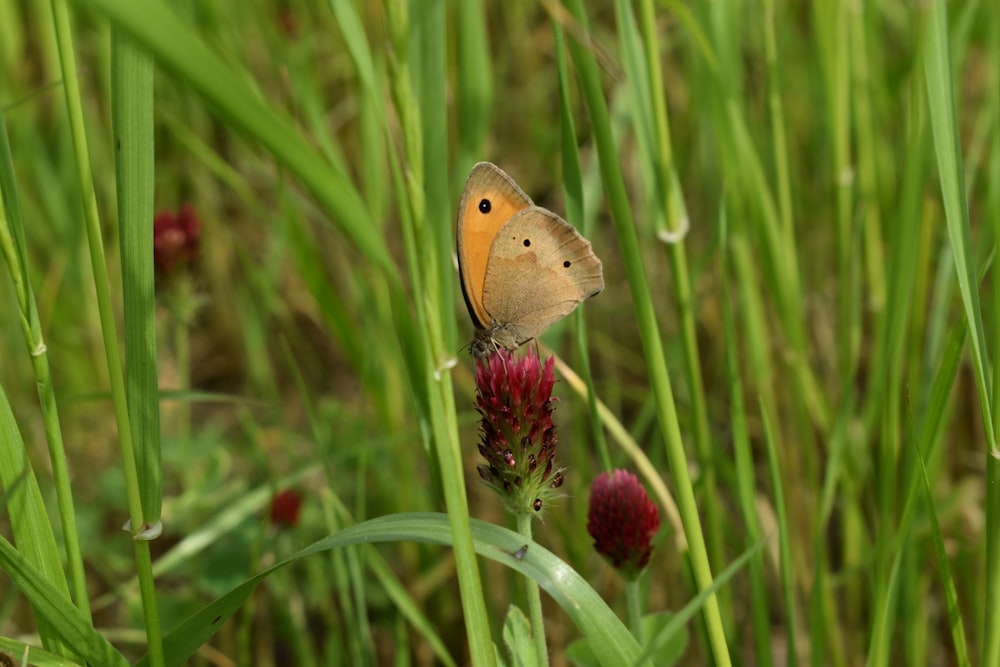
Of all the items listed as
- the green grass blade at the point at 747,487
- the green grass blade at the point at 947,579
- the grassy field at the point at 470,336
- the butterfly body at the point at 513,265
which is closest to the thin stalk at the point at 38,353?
the grassy field at the point at 470,336

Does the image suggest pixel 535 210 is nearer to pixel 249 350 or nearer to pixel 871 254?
pixel 871 254

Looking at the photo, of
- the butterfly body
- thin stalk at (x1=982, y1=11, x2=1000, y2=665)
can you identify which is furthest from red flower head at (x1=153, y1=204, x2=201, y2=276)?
thin stalk at (x1=982, y1=11, x2=1000, y2=665)

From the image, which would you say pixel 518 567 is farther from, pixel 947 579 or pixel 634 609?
pixel 947 579

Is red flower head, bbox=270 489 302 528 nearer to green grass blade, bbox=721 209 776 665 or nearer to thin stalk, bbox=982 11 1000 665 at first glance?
green grass blade, bbox=721 209 776 665

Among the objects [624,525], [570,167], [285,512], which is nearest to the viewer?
[570,167]

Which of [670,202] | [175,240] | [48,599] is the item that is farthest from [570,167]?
[175,240]

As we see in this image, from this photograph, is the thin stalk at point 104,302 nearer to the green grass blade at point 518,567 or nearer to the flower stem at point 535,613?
the green grass blade at point 518,567

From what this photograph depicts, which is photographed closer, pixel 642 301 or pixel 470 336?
pixel 642 301
